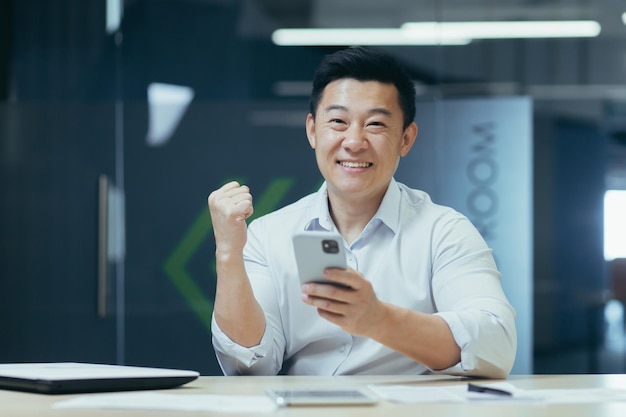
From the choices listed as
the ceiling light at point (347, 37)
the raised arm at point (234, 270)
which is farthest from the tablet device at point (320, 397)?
the ceiling light at point (347, 37)

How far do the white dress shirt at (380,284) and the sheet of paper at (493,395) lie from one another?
314 mm

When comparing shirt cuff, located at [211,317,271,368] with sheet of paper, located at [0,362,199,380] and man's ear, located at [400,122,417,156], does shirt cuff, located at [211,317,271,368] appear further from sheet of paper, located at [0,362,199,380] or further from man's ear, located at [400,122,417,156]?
man's ear, located at [400,122,417,156]

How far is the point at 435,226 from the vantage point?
2.33 metres

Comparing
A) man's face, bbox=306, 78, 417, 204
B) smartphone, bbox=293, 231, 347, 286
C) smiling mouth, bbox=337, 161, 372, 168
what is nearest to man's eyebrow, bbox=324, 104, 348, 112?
man's face, bbox=306, 78, 417, 204

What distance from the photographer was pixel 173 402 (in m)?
1.51

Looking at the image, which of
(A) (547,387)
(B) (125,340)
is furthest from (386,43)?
(A) (547,387)

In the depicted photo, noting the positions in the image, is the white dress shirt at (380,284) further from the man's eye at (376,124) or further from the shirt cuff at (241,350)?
the man's eye at (376,124)

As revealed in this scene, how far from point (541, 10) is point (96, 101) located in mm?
2269

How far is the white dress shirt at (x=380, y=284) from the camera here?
2117 millimetres

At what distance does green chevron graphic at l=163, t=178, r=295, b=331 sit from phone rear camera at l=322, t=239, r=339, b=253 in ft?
9.57

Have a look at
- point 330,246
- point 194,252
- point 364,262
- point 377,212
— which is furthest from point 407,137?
point 194,252

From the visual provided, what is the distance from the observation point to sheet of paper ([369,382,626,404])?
1.55 m

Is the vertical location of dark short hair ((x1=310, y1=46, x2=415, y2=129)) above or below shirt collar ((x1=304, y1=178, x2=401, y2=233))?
above

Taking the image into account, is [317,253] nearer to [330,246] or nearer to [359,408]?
[330,246]
